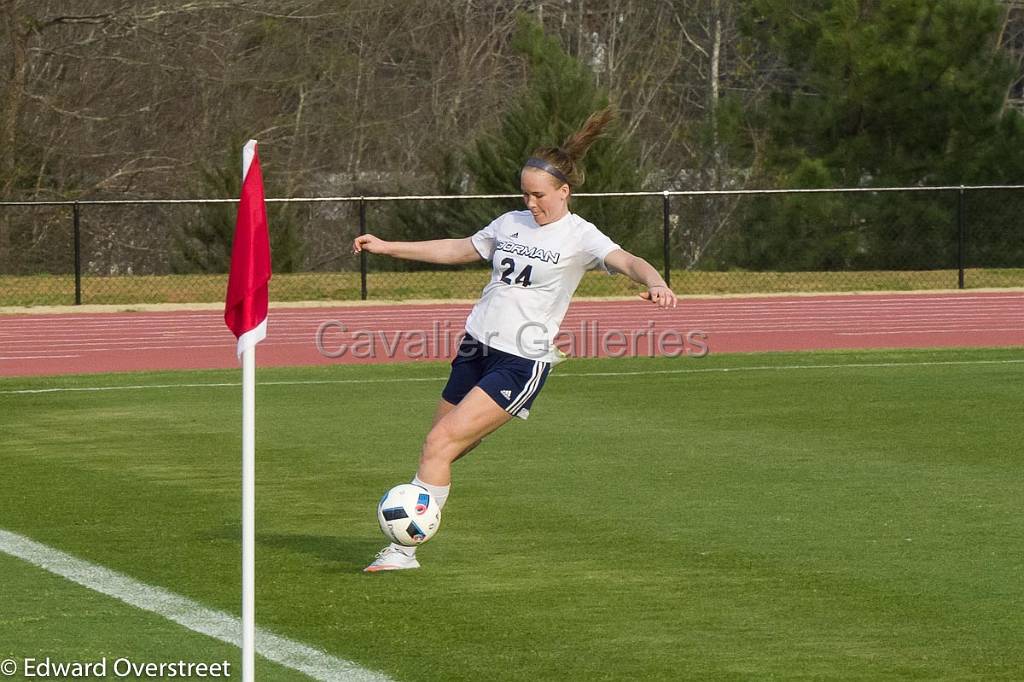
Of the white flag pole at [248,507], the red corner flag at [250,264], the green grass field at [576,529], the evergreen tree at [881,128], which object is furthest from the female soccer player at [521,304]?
the evergreen tree at [881,128]

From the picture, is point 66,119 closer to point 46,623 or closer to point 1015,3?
point 1015,3

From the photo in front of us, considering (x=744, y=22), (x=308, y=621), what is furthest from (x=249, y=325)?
(x=744, y=22)

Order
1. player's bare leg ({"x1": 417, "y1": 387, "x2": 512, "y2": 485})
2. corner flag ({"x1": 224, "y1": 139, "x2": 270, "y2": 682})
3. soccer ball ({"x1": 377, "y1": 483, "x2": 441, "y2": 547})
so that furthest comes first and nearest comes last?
player's bare leg ({"x1": 417, "y1": 387, "x2": 512, "y2": 485}) < soccer ball ({"x1": 377, "y1": 483, "x2": 441, "y2": 547}) < corner flag ({"x1": 224, "y1": 139, "x2": 270, "y2": 682})

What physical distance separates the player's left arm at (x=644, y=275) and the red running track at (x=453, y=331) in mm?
11211

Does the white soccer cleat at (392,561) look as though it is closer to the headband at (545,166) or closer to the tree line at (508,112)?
the headband at (545,166)

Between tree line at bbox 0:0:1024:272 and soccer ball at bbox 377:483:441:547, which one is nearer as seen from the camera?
soccer ball at bbox 377:483:441:547

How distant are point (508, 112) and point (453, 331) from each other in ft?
43.8

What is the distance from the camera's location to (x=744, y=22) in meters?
37.6

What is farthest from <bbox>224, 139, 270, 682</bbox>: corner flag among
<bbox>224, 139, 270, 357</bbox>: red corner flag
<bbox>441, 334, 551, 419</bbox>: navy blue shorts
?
<bbox>441, 334, 551, 419</bbox>: navy blue shorts

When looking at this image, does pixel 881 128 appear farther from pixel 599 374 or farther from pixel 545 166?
pixel 545 166

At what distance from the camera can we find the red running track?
20.2 metres

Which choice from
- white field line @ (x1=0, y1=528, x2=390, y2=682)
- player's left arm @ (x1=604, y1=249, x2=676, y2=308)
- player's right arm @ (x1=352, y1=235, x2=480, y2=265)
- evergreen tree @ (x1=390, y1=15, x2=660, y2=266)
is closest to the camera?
white field line @ (x1=0, y1=528, x2=390, y2=682)

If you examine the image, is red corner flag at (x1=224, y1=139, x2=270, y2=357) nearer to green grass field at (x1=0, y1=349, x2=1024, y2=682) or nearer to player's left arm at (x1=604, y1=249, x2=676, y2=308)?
green grass field at (x1=0, y1=349, x2=1024, y2=682)

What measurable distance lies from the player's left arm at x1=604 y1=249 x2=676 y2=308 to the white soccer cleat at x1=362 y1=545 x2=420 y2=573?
1.57 metres
